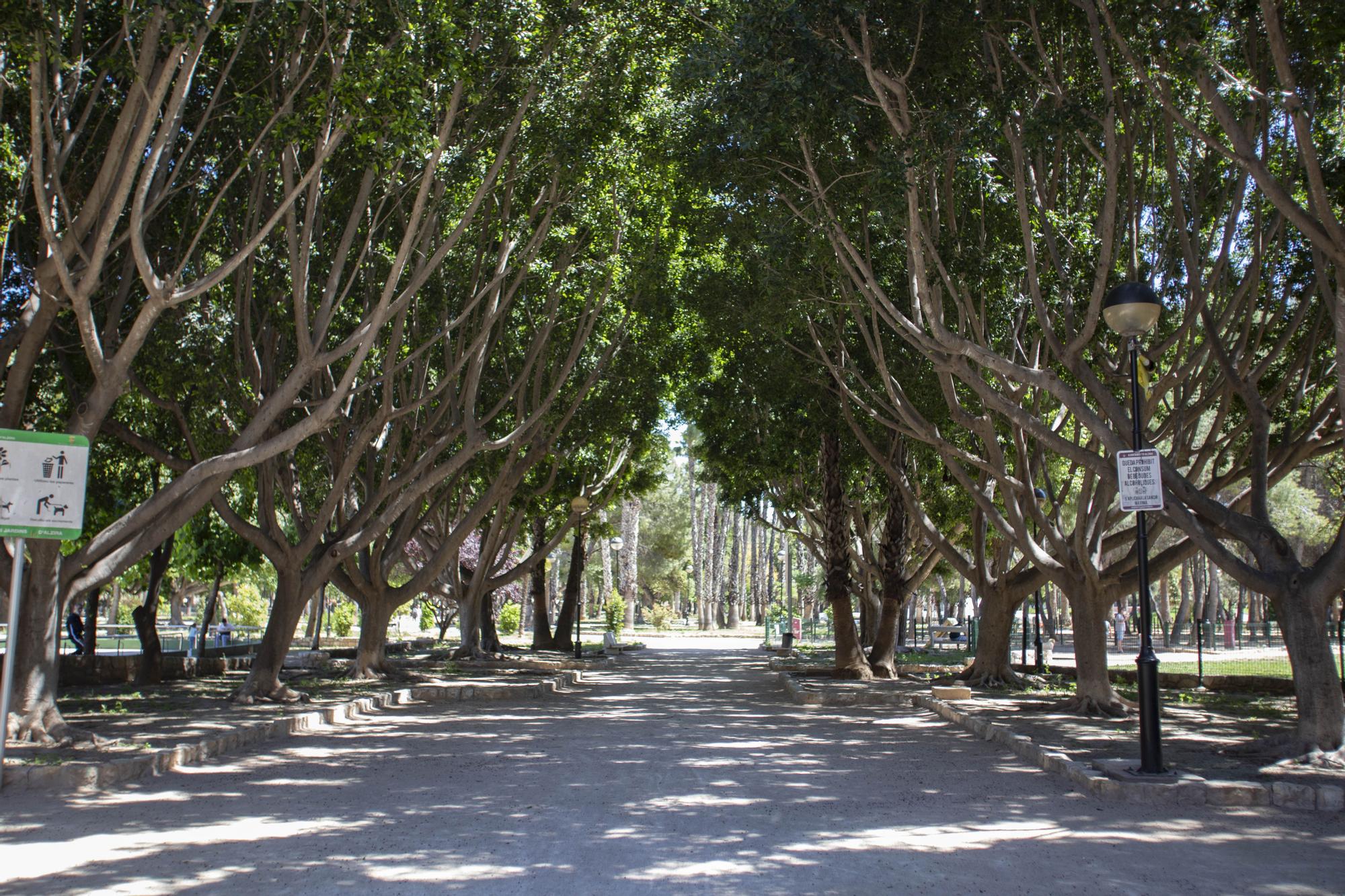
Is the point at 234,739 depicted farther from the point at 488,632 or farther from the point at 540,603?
the point at 540,603

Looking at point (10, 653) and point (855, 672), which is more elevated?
point (10, 653)

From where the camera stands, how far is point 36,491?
354 inches

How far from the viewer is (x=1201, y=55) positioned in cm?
944

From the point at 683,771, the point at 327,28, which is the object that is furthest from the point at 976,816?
the point at 327,28

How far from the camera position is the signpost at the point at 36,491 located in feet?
29.1

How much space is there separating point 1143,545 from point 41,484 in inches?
369

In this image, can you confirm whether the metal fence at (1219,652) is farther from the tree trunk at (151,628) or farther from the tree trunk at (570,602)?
the tree trunk at (151,628)

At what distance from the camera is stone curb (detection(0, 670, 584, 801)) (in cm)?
905

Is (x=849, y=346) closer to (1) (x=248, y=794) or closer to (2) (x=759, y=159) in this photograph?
(2) (x=759, y=159)

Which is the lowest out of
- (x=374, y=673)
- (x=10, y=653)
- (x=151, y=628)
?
(x=374, y=673)

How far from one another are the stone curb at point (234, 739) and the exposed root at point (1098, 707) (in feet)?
28.8

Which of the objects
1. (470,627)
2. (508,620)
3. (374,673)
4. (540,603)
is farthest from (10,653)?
(508,620)

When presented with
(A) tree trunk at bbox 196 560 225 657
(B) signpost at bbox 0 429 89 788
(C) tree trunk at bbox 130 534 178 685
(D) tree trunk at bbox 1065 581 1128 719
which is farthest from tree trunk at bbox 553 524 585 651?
(B) signpost at bbox 0 429 89 788

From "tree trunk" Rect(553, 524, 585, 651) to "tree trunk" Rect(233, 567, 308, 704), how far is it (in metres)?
15.5
